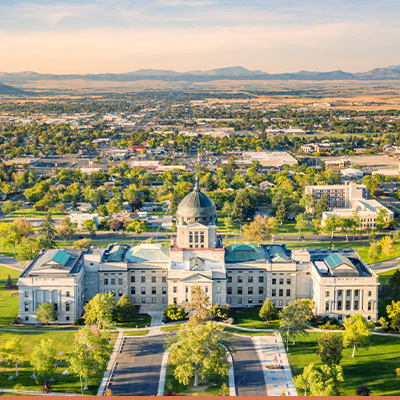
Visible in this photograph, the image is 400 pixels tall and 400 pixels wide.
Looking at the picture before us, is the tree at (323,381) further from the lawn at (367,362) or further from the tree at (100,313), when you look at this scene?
the tree at (100,313)

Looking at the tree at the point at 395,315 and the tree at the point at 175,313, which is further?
the tree at the point at 175,313

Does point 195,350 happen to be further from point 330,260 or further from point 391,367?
point 330,260

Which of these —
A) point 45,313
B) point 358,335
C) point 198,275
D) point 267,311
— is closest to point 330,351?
point 358,335

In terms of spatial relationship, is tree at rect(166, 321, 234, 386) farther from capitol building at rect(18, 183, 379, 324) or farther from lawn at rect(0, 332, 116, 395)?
capitol building at rect(18, 183, 379, 324)

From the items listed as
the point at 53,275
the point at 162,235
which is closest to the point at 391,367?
the point at 53,275

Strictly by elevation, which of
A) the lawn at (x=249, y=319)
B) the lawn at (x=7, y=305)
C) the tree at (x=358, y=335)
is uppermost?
the tree at (x=358, y=335)

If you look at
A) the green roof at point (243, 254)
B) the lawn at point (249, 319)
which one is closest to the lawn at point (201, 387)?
the lawn at point (249, 319)

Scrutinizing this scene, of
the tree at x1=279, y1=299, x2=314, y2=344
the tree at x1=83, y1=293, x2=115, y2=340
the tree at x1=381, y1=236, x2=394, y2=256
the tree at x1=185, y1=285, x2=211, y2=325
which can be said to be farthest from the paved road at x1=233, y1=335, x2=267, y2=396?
the tree at x1=381, y1=236, x2=394, y2=256

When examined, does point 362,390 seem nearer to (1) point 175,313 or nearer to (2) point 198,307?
(2) point 198,307
